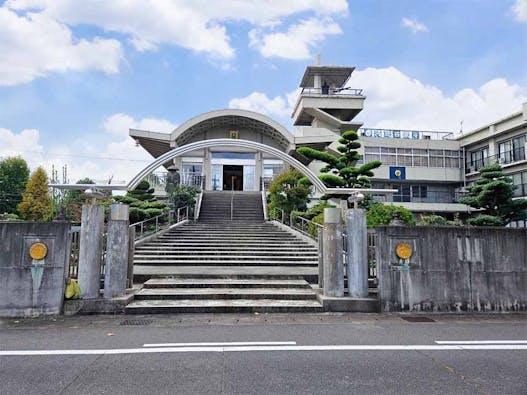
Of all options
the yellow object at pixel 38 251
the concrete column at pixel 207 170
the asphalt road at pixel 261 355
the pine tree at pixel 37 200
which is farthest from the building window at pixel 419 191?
the pine tree at pixel 37 200

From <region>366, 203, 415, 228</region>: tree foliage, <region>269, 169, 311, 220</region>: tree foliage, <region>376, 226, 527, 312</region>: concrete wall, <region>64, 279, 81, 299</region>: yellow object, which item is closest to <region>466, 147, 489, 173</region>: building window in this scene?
<region>269, 169, 311, 220</region>: tree foliage

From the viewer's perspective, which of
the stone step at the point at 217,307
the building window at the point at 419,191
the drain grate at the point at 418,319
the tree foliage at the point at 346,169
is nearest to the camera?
the drain grate at the point at 418,319

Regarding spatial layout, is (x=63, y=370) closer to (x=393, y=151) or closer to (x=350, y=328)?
(x=350, y=328)

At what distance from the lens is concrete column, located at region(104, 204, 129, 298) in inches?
249

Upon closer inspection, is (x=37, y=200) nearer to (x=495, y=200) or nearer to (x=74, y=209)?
(x=74, y=209)

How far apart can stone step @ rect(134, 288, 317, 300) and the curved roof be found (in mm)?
18802

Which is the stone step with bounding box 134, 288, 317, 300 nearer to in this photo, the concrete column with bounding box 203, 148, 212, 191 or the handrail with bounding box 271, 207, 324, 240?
the handrail with bounding box 271, 207, 324, 240

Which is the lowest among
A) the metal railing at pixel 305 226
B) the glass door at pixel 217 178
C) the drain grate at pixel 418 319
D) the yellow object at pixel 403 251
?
the drain grate at pixel 418 319

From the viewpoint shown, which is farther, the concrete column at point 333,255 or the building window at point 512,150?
the building window at point 512,150

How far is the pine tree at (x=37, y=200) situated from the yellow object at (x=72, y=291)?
2795 cm

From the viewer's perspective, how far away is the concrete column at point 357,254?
6504 millimetres

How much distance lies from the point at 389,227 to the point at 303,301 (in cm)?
223

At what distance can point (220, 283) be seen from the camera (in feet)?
24.1

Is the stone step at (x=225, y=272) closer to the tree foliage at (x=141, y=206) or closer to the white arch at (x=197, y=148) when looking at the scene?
the white arch at (x=197, y=148)
